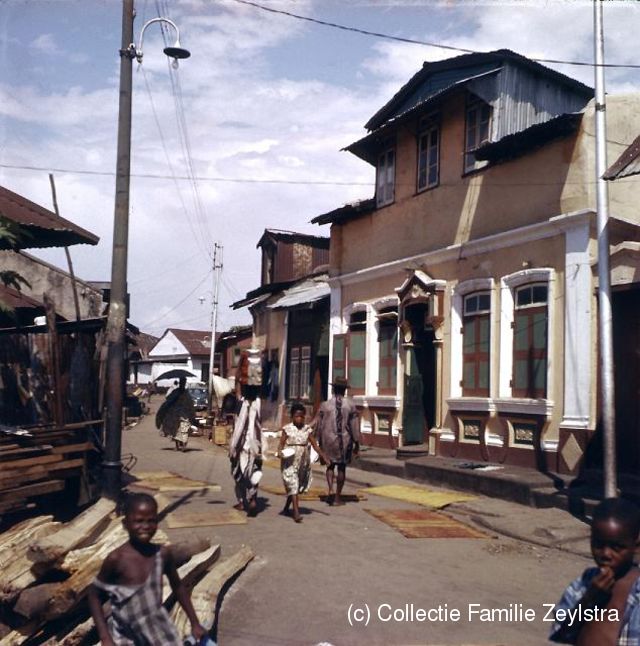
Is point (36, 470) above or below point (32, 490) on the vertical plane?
above

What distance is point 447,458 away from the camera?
15.5m

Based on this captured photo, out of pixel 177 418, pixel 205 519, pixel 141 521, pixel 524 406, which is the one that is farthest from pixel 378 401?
pixel 141 521

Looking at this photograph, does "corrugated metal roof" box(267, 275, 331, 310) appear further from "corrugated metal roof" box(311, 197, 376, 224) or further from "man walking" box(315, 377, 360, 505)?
"man walking" box(315, 377, 360, 505)

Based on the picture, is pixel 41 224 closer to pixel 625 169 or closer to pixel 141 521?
pixel 141 521

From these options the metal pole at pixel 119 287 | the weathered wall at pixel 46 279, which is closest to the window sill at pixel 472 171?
the metal pole at pixel 119 287

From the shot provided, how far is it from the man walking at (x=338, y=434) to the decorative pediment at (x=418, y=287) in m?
4.92

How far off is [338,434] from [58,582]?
21.5 ft

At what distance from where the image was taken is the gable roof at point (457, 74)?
52.2ft

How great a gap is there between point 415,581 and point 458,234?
9658 mm

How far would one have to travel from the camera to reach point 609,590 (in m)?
3.26

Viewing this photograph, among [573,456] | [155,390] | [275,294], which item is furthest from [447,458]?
[155,390]

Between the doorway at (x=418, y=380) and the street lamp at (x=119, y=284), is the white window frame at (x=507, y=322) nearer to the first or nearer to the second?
the doorway at (x=418, y=380)

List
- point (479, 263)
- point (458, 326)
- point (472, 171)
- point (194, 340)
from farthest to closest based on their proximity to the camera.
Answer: point (194, 340)
point (458, 326)
point (472, 171)
point (479, 263)

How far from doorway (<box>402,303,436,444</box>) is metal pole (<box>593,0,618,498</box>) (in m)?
6.86
